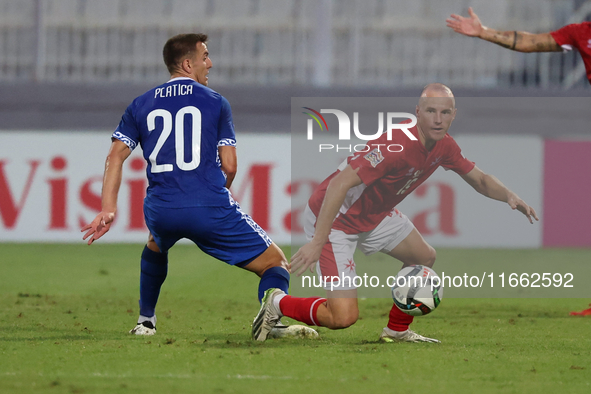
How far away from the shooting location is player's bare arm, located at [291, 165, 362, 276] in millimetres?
4230

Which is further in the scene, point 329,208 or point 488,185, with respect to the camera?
point 488,185

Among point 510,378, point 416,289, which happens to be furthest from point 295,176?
point 510,378

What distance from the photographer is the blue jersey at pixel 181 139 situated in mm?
4027

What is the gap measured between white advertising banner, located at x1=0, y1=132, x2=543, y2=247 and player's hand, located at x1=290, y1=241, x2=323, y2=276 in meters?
5.94

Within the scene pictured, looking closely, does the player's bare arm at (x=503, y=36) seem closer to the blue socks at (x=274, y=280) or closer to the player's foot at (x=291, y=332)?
the blue socks at (x=274, y=280)

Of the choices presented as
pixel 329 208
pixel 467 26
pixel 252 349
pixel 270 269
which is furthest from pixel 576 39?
pixel 252 349

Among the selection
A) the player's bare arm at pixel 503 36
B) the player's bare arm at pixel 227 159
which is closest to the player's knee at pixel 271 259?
the player's bare arm at pixel 227 159

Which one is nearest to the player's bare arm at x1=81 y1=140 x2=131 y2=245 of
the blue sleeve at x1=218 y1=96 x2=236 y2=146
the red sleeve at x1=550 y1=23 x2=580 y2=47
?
the blue sleeve at x1=218 y1=96 x2=236 y2=146

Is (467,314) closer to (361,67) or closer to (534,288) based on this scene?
(534,288)

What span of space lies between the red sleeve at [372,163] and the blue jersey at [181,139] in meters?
0.77

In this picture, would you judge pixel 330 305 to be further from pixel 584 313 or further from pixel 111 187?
pixel 584 313

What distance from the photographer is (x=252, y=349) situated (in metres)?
3.95

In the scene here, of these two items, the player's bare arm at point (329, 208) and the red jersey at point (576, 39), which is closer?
the player's bare arm at point (329, 208)

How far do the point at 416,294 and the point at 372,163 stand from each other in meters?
0.83
